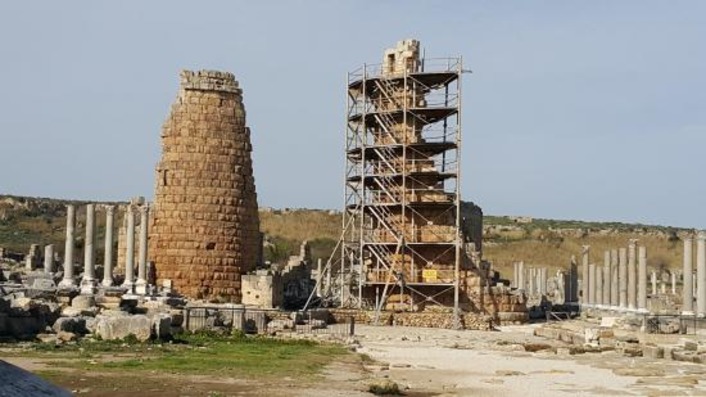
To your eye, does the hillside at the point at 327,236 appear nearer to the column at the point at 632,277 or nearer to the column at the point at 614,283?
the column at the point at 614,283

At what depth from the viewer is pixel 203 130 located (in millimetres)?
44812

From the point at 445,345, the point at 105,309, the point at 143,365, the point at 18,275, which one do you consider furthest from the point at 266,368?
the point at 18,275

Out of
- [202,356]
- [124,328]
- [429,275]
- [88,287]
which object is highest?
[429,275]

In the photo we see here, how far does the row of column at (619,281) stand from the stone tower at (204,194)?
1766cm

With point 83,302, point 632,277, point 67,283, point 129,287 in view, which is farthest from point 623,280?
point 83,302

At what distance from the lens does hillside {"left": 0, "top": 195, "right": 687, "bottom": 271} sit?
86.2 metres

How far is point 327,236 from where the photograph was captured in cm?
9250

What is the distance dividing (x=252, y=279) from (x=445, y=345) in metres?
12.4

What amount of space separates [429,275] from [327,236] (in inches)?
1882

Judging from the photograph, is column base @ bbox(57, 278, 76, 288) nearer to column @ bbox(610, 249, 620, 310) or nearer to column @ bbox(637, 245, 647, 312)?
column @ bbox(637, 245, 647, 312)

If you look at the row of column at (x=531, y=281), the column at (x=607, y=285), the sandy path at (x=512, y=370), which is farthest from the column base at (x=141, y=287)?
the row of column at (x=531, y=281)

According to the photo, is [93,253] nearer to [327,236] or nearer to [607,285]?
[607,285]

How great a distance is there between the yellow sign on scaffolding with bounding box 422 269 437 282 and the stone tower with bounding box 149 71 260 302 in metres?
7.41

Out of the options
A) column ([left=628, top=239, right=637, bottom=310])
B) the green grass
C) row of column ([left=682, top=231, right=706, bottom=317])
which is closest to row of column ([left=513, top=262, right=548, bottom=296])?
column ([left=628, top=239, right=637, bottom=310])
